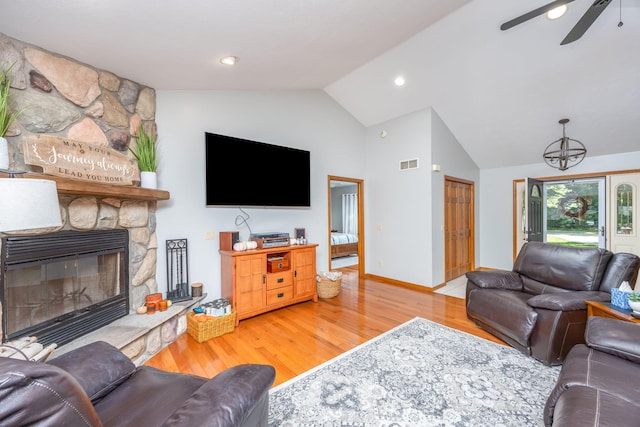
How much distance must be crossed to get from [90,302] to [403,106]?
15.2 feet

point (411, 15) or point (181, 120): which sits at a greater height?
point (411, 15)

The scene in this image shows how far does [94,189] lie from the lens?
204cm

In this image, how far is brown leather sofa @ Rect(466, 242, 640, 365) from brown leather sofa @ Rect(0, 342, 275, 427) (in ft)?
7.46

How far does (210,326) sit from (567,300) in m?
3.13

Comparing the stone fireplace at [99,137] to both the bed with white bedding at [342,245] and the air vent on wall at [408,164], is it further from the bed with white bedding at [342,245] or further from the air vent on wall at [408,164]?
the bed with white bedding at [342,245]

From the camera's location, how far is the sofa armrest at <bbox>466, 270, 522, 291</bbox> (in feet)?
9.62

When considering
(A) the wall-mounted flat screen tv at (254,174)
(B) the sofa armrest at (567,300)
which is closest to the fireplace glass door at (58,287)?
(A) the wall-mounted flat screen tv at (254,174)

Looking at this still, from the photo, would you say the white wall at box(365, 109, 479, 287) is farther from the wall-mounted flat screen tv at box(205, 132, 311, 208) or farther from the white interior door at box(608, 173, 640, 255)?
the white interior door at box(608, 173, 640, 255)

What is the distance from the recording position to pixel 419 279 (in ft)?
14.3

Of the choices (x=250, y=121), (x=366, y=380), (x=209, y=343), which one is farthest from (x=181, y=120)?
(x=366, y=380)

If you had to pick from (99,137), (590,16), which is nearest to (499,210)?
(590,16)

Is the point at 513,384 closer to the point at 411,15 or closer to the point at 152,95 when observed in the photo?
the point at 411,15

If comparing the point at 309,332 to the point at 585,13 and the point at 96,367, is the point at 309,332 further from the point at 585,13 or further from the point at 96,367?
the point at 585,13

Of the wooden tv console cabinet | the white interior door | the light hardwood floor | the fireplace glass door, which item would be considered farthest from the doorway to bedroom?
the white interior door
